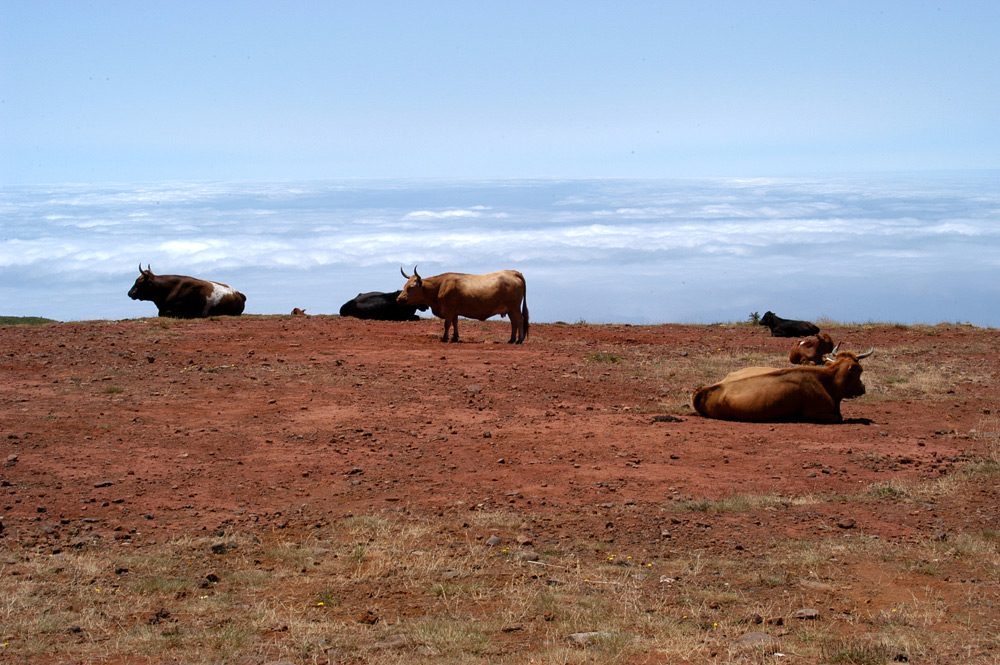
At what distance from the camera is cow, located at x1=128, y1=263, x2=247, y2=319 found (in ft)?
83.3

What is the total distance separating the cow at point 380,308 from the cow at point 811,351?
9.99m

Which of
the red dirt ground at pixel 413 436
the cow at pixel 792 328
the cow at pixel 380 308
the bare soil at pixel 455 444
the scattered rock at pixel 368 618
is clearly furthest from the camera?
the cow at pixel 380 308

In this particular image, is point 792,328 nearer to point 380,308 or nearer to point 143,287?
point 380,308

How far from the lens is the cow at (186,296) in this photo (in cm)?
2538

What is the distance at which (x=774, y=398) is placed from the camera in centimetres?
1229

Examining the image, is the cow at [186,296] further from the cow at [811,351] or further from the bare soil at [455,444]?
the cow at [811,351]

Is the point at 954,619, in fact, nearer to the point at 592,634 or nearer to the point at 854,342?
the point at 592,634

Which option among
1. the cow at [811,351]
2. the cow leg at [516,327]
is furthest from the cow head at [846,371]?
the cow leg at [516,327]

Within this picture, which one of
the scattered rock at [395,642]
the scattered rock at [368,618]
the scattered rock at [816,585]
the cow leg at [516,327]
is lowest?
the scattered rock at [368,618]

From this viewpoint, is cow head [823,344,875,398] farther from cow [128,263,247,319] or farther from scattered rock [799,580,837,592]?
cow [128,263,247,319]

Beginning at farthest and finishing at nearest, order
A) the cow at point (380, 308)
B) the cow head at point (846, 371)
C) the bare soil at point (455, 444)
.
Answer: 1. the cow at point (380, 308)
2. the cow head at point (846, 371)
3. the bare soil at point (455, 444)

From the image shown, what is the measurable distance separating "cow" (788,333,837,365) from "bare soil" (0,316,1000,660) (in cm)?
69

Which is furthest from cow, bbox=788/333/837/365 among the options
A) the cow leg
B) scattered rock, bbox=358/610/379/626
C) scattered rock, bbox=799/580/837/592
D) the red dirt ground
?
scattered rock, bbox=358/610/379/626

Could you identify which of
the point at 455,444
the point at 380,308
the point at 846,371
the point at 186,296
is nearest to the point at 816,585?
the point at 455,444
